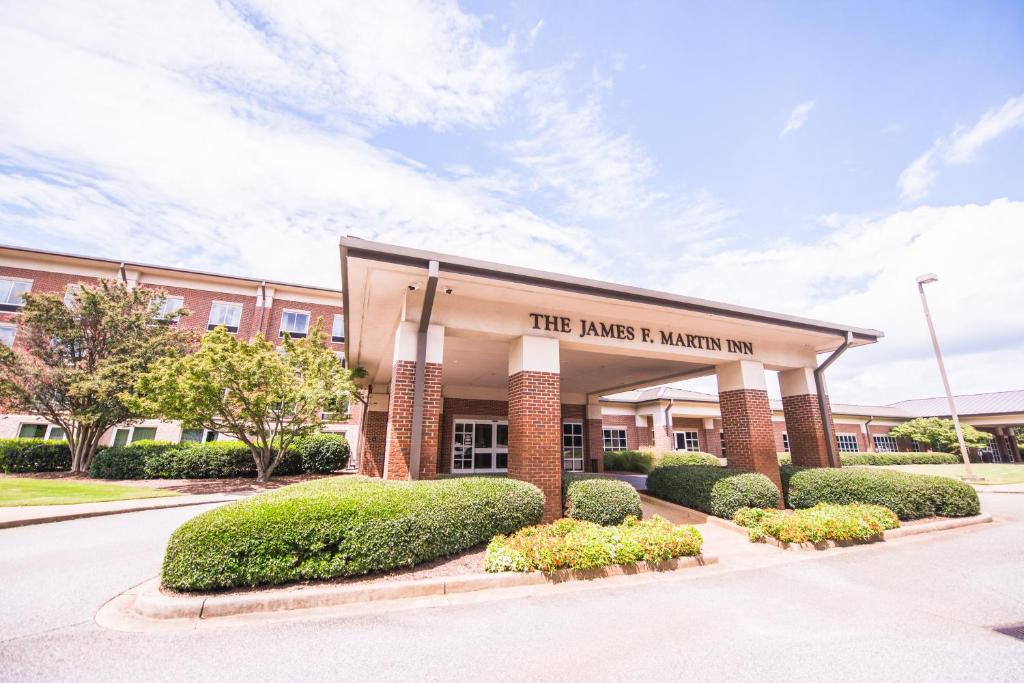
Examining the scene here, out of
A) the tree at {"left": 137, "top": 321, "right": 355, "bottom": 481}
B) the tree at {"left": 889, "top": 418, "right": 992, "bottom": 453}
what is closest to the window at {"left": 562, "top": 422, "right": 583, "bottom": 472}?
the tree at {"left": 137, "top": 321, "right": 355, "bottom": 481}

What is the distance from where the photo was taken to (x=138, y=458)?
16812 mm

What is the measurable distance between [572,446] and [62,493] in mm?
17321

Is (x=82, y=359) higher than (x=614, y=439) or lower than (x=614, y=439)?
higher

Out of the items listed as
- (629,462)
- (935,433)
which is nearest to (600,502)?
(629,462)

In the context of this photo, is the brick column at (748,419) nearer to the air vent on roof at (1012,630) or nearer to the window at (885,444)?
the air vent on roof at (1012,630)

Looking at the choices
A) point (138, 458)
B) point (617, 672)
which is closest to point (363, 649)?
point (617, 672)

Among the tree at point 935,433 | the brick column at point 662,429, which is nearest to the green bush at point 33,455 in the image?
the brick column at point 662,429

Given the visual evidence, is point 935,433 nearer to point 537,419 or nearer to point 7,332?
point 537,419

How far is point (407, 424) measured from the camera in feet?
25.4

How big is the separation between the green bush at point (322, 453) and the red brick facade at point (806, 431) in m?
18.9

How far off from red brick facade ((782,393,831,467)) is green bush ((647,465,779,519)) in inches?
131

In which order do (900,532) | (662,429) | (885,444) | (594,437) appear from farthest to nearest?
1. (885,444)
2. (662,429)
3. (594,437)
4. (900,532)

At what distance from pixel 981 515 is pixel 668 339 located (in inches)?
314

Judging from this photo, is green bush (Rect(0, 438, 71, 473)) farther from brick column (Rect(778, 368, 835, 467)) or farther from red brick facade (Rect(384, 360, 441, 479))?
brick column (Rect(778, 368, 835, 467))
